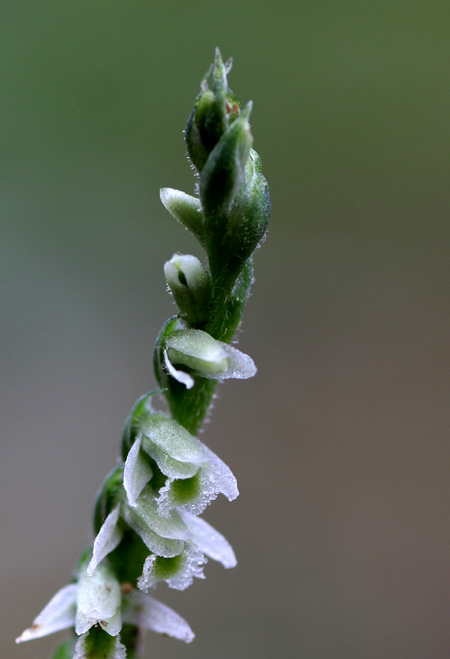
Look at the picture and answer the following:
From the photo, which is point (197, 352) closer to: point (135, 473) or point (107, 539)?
point (135, 473)

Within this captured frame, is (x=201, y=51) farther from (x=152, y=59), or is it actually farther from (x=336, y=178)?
(x=336, y=178)

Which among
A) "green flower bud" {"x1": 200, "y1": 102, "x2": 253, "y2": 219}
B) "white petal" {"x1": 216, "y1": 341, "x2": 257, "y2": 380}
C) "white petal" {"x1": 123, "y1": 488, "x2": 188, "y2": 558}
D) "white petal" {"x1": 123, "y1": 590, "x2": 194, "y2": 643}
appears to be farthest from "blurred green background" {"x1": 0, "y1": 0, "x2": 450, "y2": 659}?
"green flower bud" {"x1": 200, "y1": 102, "x2": 253, "y2": 219}

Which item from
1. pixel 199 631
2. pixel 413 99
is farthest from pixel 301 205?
pixel 199 631

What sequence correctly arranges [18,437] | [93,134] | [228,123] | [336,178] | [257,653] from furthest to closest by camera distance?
1. [336,178]
2. [93,134]
3. [18,437]
4. [257,653]
5. [228,123]

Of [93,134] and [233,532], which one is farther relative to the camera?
[93,134]

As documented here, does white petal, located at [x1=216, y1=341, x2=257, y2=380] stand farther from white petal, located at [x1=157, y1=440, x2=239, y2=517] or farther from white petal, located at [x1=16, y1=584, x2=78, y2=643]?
white petal, located at [x1=16, y1=584, x2=78, y2=643]

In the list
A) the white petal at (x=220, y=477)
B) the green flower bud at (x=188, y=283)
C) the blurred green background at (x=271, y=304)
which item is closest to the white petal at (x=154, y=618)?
the white petal at (x=220, y=477)

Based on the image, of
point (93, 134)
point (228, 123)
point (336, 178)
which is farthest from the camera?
point (336, 178)
